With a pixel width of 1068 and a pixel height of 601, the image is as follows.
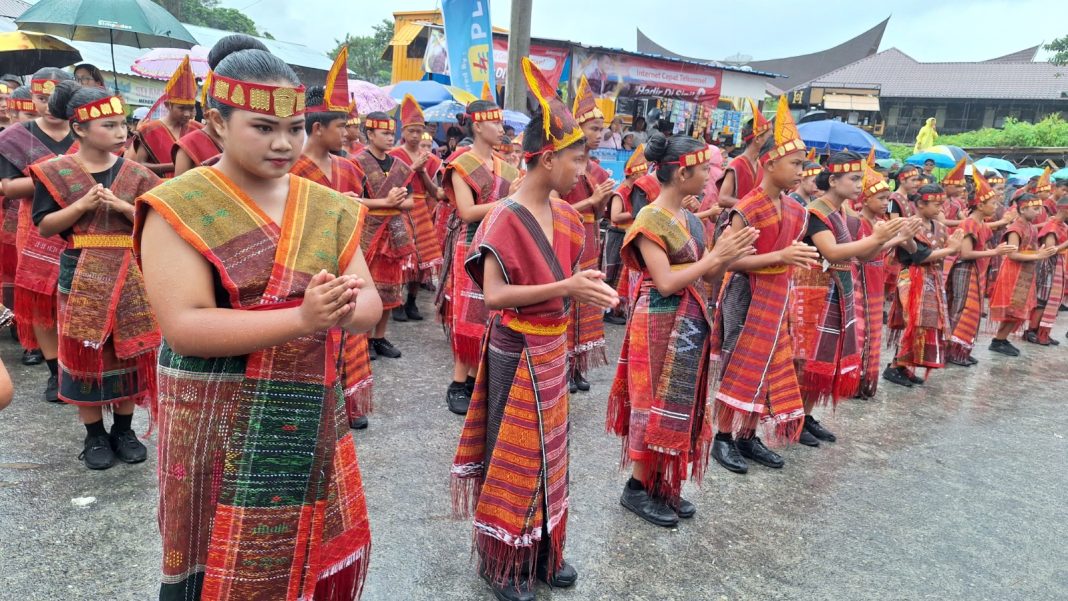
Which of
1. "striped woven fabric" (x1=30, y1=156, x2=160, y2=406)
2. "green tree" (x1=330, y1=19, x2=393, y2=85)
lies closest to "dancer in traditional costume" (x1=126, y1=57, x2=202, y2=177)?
"striped woven fabric" (x1=30, y1=156, x2=160, y2=406)

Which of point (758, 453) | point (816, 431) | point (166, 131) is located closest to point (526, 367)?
point (758, 453)

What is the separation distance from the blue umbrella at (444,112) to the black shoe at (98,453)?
Result: 7.80 m

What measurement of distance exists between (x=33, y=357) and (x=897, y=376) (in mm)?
7353

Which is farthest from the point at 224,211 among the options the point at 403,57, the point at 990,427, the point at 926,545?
the point at 403,57

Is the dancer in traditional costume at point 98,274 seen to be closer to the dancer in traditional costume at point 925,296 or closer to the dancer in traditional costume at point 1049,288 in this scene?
the dancer in traditional costume at point 925,296

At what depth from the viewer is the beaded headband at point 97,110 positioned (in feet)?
11.1

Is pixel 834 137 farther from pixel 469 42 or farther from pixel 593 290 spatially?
pixel 593 290

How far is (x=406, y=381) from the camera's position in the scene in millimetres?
5363

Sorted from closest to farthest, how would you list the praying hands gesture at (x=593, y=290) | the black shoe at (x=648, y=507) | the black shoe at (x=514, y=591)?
the praying hands gesture at (x=593, y=290) < the black shoe at (x=514, y=591) < the black shoe at (x=648, y=507)

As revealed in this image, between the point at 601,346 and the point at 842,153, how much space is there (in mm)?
2131

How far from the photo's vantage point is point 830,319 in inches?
188

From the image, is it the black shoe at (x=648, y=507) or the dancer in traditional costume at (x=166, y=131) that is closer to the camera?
the black shoe at (x=648, y=507)

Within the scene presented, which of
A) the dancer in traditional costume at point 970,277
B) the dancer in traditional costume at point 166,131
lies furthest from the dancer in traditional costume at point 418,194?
the dancer in traditional costume at point 970,277

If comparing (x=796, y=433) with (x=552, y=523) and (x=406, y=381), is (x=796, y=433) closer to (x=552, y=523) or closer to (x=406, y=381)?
(x=552, y=523)
